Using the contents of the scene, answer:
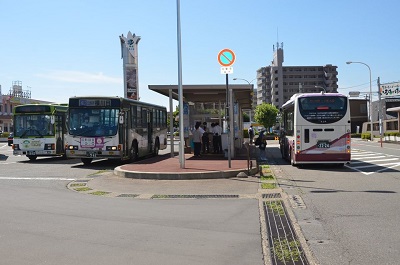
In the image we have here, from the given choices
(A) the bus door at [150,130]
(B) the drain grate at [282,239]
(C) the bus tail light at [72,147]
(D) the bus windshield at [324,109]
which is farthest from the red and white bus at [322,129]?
(C) the bus tail light at [72,147]

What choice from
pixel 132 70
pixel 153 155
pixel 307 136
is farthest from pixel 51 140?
pixel 132 70

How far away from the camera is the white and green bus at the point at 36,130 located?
22.0 meters

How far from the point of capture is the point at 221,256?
5523mm

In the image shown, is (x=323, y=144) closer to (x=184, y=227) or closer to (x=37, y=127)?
(x=184, y=227)

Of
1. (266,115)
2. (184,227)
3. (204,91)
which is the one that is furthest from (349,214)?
(266,115)

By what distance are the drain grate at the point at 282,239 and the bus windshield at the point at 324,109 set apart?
8836 millimetres

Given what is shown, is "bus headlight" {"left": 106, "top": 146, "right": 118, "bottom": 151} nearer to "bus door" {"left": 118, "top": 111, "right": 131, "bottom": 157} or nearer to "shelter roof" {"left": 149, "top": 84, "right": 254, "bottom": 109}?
"bus door" {"left": 118, "top": 111, "right": 131, "bottom": 157}

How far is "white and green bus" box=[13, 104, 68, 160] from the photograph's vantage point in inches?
864

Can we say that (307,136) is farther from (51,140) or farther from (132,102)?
(51,140)

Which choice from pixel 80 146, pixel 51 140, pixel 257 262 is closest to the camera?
pixel 257 262

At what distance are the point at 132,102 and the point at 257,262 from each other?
15.9 meters

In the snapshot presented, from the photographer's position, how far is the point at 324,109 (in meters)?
17.1

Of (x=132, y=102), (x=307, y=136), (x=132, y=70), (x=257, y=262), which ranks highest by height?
(x=132, y=70)

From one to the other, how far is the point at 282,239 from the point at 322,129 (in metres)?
11.3
